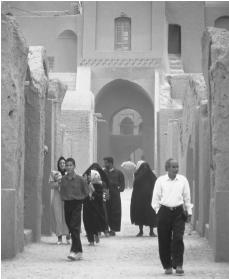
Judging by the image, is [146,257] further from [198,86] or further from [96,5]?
[96,5]

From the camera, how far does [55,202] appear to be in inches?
442

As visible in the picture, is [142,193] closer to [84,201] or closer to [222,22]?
[84,201]

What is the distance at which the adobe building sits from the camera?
93.7 feet

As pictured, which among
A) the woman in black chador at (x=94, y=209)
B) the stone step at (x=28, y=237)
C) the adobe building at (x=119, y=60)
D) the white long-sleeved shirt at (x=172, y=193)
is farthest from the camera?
the adobe building at (x=119, y=60)

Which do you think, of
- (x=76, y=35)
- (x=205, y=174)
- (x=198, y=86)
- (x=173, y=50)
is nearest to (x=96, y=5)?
(x=76, y=35)

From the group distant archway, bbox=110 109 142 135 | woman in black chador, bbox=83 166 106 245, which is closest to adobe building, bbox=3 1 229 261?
distant archway, bbox=110 109 142 135

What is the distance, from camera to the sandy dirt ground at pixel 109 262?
7.39m

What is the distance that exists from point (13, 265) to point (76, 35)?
30.6 m

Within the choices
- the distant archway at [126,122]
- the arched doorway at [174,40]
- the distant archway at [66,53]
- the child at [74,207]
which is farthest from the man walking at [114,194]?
the distant archway at [126,122]

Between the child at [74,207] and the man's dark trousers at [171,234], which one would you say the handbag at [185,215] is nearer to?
the man's dark trousers at [171,234]

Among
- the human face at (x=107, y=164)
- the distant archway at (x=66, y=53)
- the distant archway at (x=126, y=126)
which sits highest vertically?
the distant archway at (x=66, y=53)

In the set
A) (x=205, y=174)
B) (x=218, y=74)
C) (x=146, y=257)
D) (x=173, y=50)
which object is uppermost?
(x=173, y=50)

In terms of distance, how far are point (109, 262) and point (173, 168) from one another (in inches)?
76.1

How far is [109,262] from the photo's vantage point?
859 cm
